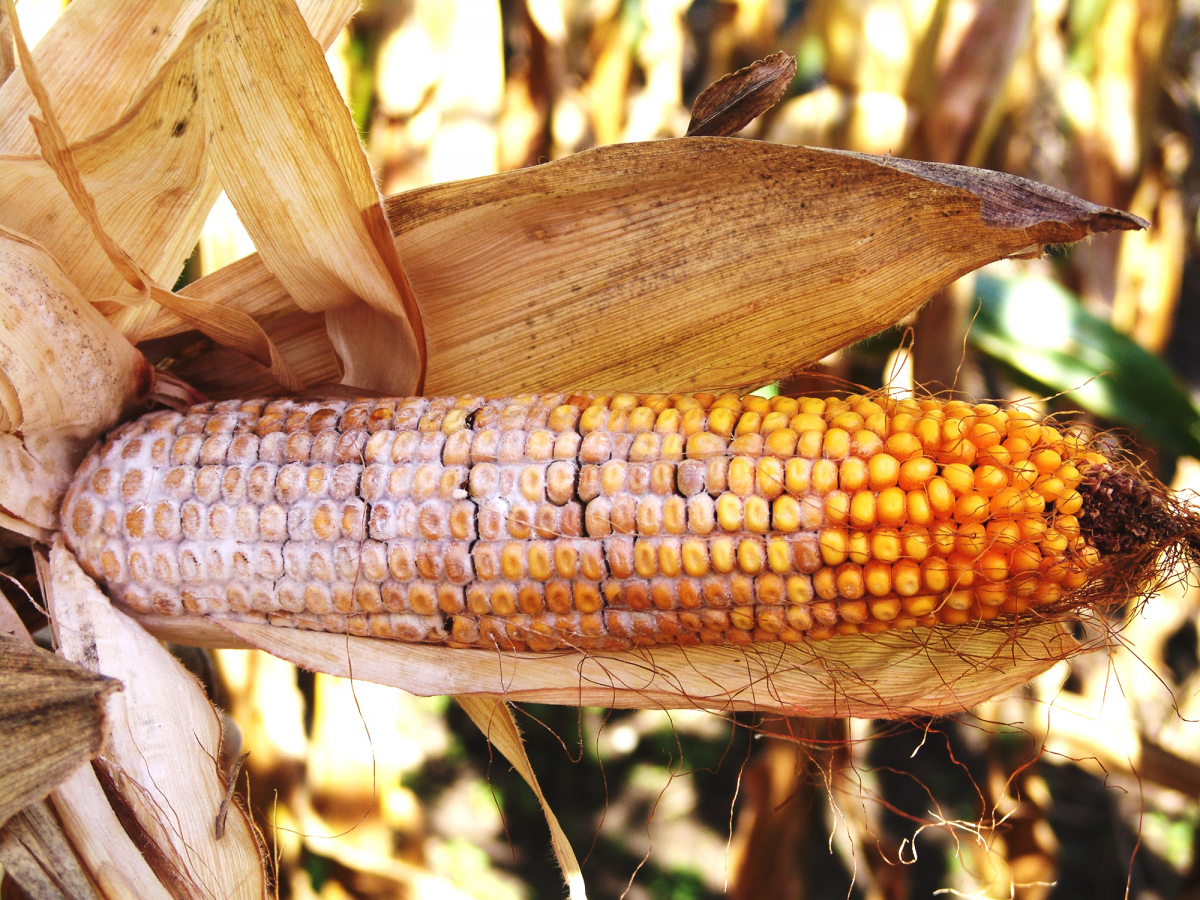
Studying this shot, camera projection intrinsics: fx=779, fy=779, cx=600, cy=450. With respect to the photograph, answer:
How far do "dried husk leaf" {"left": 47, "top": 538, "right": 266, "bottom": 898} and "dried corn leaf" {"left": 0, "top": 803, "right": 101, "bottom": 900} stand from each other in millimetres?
49

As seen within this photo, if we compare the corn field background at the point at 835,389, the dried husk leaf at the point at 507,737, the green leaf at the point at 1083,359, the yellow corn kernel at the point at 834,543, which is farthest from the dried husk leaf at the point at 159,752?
the green leaf at the point at 1083,359

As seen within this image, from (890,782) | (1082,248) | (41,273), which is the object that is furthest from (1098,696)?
(41,273)

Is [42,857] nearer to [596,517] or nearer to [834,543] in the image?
[596,517]

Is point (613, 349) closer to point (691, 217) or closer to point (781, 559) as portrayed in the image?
point (691, 217)

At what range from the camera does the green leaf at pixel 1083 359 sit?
4.37ft

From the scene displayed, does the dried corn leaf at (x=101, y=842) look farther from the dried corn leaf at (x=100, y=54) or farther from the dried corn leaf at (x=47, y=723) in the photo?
the dried corn leaf at (x=100, y=54)

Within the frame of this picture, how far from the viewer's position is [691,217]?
2.43ft

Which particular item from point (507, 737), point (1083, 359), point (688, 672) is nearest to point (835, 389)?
point (688, 672)

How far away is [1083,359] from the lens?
4.47 ft

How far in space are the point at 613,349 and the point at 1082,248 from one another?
4.91 ft

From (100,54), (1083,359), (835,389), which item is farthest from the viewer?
(1083,359)

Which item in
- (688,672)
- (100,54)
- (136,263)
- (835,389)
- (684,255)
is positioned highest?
(100,54)

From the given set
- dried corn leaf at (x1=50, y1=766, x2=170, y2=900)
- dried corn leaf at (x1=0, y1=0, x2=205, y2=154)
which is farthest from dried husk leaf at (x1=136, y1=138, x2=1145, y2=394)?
dried corn leaf at (x1=50, y1=766, x2=170, y2=900)

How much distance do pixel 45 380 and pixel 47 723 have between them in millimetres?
295
